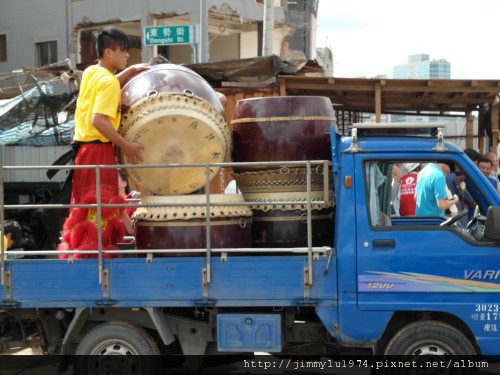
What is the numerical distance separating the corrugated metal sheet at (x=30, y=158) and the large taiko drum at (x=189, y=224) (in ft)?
22.7

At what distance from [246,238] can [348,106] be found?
39.3 ft

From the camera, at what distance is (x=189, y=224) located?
5000 millimetres

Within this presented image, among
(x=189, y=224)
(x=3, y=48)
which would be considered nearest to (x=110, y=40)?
→ (x=189, y=224)

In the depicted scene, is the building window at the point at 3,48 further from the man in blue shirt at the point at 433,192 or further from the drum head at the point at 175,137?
the drum head at the point at 175,137

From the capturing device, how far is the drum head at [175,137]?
509 cm

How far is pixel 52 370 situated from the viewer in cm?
635

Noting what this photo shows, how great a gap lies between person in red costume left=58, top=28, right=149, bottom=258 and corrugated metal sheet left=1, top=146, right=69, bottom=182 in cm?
635

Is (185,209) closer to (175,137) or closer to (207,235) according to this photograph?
(207,235)

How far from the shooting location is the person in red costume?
511cm

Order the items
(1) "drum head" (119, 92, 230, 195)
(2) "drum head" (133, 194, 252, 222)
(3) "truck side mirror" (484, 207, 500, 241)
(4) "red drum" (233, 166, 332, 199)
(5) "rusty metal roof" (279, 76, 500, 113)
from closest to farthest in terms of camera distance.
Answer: (3) "truck side mirror" (484, 207, 500, 241) → (2) "drum head" (133, 194, 252, 222) → (1) "drum head" (119, 92, 230, 195) → (4) "red drum" (233, 166, 332, 199) → (5) "rusty metal roof" (279, 76, 500, 113)

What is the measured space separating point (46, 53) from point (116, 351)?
937 inches

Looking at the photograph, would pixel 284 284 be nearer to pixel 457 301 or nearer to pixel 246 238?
pixel 246 238

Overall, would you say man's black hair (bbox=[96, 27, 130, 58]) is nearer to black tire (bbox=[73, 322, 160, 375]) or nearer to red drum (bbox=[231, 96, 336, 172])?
red drum (bbox=[231, 96, 336, 172])

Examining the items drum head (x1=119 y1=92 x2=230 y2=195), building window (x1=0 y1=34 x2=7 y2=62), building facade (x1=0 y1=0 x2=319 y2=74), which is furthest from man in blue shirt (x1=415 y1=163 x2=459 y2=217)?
building window (x1=0 y1=34 x2=7 y2=62)
